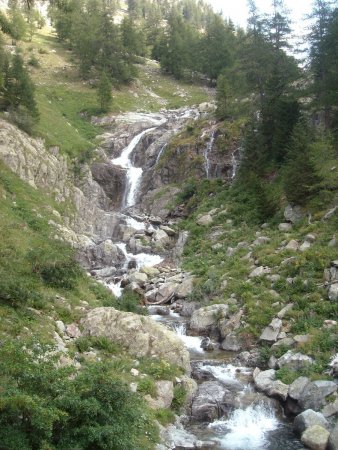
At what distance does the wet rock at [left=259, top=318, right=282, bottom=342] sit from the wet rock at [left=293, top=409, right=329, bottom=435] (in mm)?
5071

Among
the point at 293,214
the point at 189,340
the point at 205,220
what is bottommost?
the point at 189,340

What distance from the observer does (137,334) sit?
1555cm

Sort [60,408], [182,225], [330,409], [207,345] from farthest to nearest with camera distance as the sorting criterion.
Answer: [182,225] < [207,345] < [330,409] < [60,408]

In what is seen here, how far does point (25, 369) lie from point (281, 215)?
21609 millimetres

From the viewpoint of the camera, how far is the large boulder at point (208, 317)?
20266 mm

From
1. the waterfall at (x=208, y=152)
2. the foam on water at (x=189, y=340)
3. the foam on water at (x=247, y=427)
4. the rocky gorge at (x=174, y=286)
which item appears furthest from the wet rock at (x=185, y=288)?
the waterfall at (x=208, y=152)

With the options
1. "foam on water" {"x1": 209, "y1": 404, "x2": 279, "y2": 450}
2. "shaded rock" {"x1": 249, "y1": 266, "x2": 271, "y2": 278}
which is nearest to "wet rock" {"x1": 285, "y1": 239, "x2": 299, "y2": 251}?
"shaded rock" {"x1": 249, "y1": 266, "x2": 271, "y2": 278}

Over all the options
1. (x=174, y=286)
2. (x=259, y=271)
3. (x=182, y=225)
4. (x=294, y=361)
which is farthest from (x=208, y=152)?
(x=294, y=361)

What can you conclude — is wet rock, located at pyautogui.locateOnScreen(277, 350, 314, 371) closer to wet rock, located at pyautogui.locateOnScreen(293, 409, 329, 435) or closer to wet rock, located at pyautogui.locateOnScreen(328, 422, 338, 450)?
wet rock, located at pyautogui.locateOnScreen(293, 409, 329, 435)

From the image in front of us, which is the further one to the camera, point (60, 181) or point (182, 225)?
point (60, 181)

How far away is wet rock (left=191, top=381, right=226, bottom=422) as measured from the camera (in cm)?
1324

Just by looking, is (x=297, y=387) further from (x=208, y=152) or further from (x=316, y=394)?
(x=208, y=152)

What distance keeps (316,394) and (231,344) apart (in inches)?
212

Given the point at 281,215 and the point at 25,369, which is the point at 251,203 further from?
the point at 25,369
